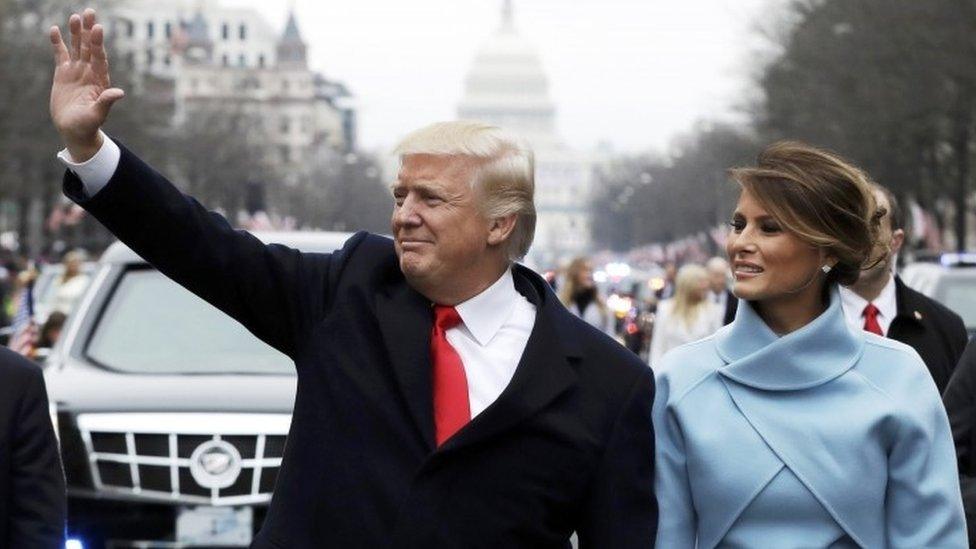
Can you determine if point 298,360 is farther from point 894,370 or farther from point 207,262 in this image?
point 894,370

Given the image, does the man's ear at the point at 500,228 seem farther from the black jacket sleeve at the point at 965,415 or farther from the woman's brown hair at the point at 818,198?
the black jacket sleeve at the point at 965,415

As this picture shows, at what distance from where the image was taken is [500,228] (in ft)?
17.3

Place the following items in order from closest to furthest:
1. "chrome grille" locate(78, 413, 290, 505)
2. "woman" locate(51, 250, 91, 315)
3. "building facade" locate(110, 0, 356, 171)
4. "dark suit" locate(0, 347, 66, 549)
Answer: "dark suit" locate(0, 347, 66, 549)
"chrome grille" locate(78, 413, 290, 505)
"woman" locate(51, 250, 91, 315)
"building facade" locate(110, 0, 356, 171)

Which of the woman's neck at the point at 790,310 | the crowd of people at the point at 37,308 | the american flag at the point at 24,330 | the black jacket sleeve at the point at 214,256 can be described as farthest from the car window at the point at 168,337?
the woman's neck at the point at 790,310

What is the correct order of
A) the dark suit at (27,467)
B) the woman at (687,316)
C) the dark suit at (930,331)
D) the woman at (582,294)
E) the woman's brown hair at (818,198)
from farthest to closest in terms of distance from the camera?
the woman at (582,294) → the woman at (687,316) → the dark suit at (930,331) → the dark suit at (27,467) → the woman's brown hair at (818,198)

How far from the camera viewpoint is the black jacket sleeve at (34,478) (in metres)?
5.84

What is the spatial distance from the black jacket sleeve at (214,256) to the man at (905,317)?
3003 mm

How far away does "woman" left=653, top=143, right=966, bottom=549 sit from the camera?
16.5ft

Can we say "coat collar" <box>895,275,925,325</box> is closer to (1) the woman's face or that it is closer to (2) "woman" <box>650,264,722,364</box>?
(1) the woman's face

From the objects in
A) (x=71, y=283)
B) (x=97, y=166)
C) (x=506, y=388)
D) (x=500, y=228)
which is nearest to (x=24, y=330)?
(x=71, y=283)

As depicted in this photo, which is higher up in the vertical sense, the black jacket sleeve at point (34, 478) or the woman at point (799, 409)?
the woman at point (799, 409)

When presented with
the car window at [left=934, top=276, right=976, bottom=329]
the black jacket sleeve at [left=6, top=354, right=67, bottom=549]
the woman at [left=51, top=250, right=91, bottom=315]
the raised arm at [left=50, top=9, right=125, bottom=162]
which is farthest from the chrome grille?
the woman at [left=51, top=250, right=91, bottom=315]

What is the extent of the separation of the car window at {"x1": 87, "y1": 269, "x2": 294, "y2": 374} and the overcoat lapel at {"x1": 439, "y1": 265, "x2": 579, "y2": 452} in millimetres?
4837

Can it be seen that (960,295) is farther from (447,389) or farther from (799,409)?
(447,389)
